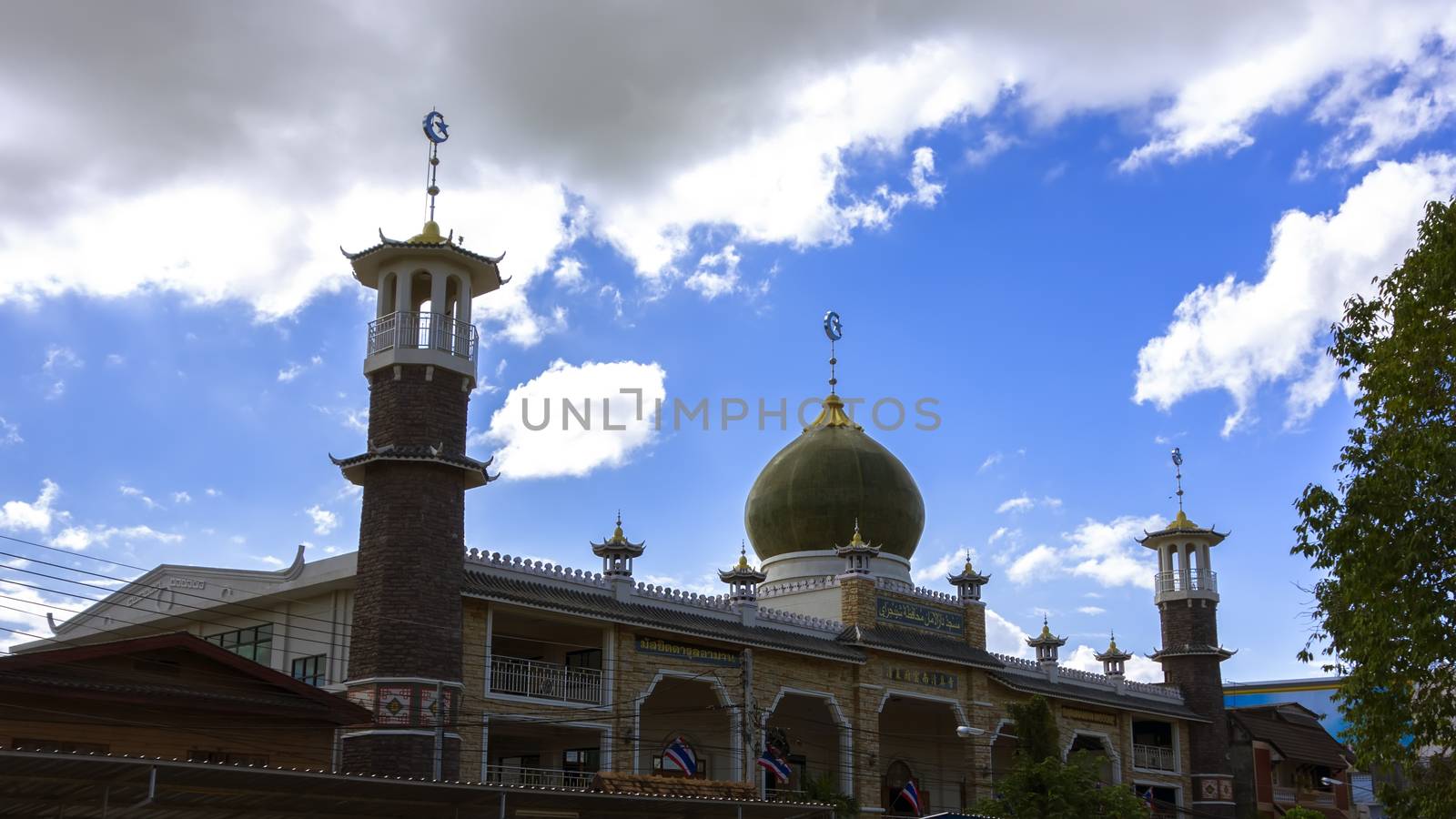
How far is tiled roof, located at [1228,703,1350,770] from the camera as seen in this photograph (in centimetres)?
5588

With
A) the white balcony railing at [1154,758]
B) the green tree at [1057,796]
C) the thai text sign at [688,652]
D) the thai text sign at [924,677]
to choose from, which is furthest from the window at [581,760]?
the white balcony railing at [1154,758]

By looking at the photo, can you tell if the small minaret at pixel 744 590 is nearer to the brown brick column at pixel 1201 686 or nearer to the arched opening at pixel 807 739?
the arched opening at pixel 807 739

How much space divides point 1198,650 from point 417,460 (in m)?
34.0

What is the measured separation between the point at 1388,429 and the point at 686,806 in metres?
13.8

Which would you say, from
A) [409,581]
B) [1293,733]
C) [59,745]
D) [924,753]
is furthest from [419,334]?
[1293,733]

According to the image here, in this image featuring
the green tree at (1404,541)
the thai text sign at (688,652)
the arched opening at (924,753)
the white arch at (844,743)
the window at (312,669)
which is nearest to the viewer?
the green tree at (1404,541)

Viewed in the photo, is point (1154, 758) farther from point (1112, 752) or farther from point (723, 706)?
point (723, 706)

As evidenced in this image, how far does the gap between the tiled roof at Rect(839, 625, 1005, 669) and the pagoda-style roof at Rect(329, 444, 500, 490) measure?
12.9m

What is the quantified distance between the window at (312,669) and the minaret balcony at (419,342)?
22.1ft

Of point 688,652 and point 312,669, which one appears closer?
point 312,669

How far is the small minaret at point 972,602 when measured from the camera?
146 feet

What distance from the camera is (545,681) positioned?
31.8m

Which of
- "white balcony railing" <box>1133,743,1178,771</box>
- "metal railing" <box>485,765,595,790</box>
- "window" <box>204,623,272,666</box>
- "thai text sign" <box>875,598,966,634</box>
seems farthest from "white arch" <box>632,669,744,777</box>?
"white balcony railing" <box>1133,743,1178,771</box>

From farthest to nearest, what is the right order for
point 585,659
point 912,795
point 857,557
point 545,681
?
point 857,557, point 912,795, point 585,659, point 545,681
